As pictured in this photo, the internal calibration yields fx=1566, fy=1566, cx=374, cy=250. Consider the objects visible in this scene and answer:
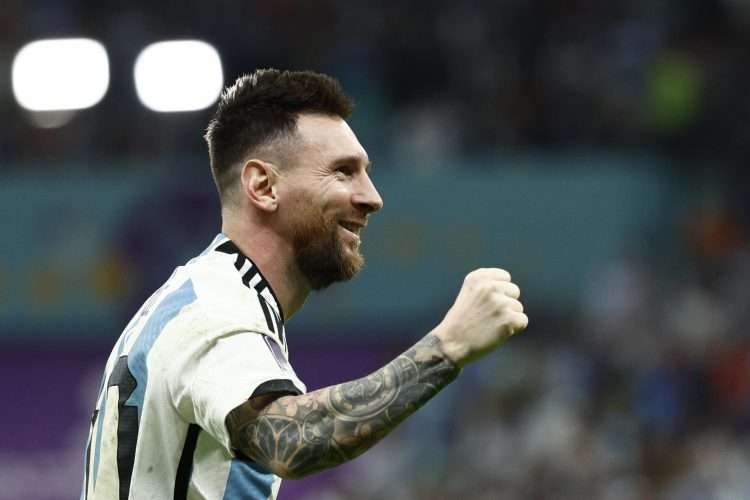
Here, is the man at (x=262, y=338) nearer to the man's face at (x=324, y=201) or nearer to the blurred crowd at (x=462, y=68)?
the man's face at (x=324, y=201)

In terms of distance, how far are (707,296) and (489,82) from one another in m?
3.31

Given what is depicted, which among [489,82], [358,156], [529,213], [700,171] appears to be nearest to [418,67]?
[489,82]

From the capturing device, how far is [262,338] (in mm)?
3484

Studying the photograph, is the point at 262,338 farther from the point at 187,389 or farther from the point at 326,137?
the point at 326,137

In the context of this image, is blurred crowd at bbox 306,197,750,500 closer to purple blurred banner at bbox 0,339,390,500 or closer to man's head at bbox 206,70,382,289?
purple blurred banner at bbox 0,339,390,500

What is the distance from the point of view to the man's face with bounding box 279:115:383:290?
3920 millimetres

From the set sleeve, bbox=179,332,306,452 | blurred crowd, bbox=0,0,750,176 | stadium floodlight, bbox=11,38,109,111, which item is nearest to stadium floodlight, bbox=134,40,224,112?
blurred crowd, bbox=0,0,750,176

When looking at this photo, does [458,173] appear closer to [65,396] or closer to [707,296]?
[707,296]

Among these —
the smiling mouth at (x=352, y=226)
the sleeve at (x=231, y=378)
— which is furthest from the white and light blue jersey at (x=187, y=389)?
the smiling mouth at (x=352, y=226)

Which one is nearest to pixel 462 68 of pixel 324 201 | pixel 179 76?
pixel 179 76

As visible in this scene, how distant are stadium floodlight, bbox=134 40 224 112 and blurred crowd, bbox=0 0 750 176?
0.38 ft

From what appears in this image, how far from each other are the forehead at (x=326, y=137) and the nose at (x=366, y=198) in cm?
8

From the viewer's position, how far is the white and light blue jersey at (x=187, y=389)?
11.2 feet

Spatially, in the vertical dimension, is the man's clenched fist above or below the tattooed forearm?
above
